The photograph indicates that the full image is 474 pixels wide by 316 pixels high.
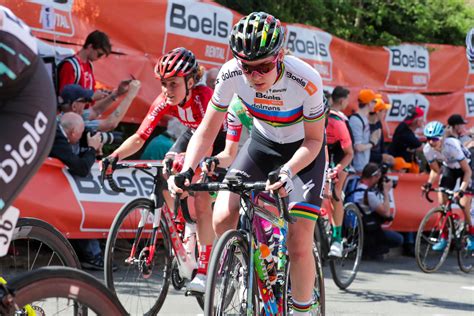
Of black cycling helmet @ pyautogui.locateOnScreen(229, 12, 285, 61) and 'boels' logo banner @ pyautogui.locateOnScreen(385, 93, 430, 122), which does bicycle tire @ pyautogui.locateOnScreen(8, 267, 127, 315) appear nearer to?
black cycling helmet @ pyautogui.locateOnScreen(229, 12, 285, 61)

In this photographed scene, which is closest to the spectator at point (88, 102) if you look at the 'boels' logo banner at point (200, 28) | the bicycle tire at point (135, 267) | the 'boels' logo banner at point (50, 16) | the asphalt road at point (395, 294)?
the 'boels' logo banner at point (50, 16)

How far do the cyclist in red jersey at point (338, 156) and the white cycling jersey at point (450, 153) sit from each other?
8.25 feet

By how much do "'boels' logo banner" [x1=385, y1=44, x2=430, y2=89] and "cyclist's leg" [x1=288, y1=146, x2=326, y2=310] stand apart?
32.0 ft

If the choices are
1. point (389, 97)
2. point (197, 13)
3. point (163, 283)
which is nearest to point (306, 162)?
point (163, 283)

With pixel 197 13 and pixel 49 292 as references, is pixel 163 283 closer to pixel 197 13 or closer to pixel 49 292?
pixel 49 292

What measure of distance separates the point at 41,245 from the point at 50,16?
204 inches

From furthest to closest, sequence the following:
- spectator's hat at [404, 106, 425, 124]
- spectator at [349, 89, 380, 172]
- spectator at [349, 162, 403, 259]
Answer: spectator's hat at [404, 106, 425, 124], spectator at [349, 89, 380, 172], spectator at [349, 162, 403, 259]

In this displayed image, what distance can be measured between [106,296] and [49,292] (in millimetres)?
225

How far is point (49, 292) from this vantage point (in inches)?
136

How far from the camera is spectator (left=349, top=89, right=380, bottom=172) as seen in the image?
39.2 feet

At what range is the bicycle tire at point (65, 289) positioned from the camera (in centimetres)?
340

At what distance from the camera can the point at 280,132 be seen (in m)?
5.76

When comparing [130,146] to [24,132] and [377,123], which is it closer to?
[24,132]

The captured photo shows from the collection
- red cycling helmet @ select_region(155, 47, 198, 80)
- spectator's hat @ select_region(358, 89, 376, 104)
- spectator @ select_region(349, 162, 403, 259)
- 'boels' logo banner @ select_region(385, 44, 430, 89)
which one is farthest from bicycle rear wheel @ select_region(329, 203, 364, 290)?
'boels' logo banner @ select_region(385, 44, 430, 89)
